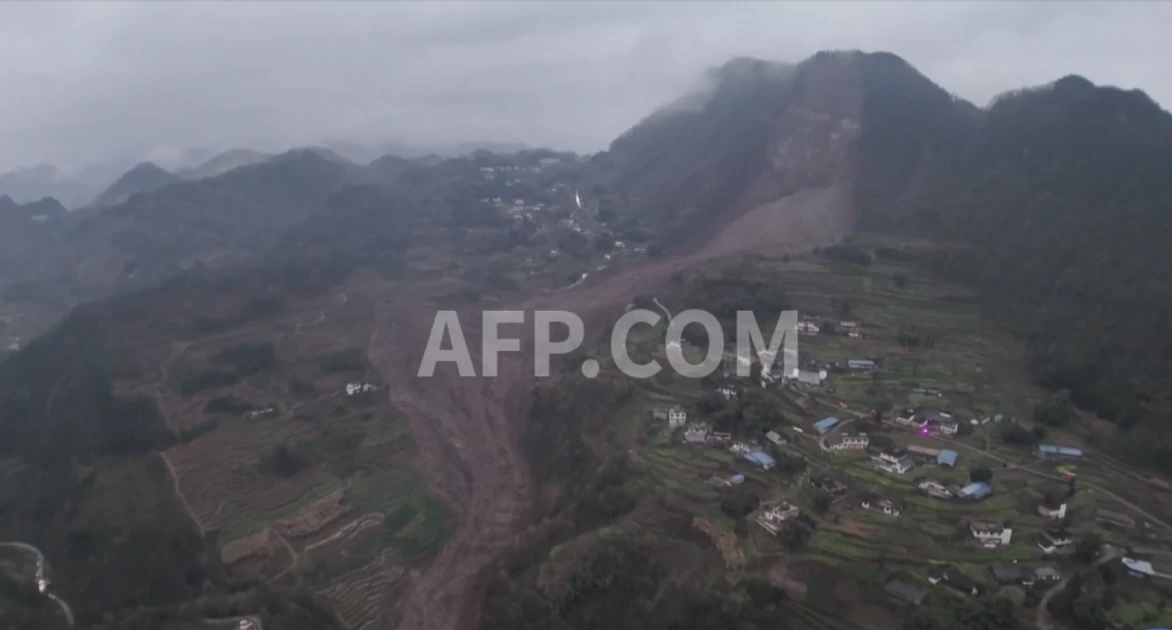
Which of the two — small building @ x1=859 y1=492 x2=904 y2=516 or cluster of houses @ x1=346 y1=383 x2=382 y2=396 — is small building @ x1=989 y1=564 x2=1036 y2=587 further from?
cluster of houses @ x1=346 y1=383 x2=382 y2=396

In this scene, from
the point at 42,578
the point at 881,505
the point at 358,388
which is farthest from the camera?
the point at 358,388

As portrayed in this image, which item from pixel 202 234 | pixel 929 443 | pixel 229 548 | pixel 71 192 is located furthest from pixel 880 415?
pixel 71 192

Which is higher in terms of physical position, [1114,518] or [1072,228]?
[1072,228]

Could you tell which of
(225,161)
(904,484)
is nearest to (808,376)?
(904,484)

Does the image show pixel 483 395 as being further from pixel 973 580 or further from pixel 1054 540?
pixel 1054 540

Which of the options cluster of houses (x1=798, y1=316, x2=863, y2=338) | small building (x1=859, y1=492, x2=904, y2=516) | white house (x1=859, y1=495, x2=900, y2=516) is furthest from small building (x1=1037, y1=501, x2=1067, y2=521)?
cluster of houses (x1=798, y1=316, x2=863, y2=338)

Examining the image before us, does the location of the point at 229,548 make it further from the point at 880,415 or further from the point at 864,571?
the point at 880,415
